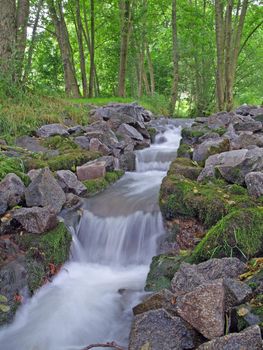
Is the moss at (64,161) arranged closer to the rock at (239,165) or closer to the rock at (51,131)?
the rock at (51,131)

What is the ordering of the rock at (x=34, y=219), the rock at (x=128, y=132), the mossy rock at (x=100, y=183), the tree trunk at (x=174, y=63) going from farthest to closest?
the tree trunk at (x=174, y=63) < the rock at (x=128, y=132) < the mossy rock at (x=100, y=183) < the rock at (x=34, y=219)

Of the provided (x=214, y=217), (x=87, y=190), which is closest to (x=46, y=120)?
(x=87, y=190)

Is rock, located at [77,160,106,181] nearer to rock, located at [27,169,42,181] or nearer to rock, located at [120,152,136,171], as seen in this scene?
rock, located at [27,169,42,181]

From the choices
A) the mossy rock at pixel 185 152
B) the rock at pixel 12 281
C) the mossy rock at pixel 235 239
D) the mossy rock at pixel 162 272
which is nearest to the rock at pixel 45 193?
the rock at pixel 12 281

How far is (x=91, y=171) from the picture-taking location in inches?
276

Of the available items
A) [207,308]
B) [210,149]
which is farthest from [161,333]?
[210,149]

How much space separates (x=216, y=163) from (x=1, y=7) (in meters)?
6.99

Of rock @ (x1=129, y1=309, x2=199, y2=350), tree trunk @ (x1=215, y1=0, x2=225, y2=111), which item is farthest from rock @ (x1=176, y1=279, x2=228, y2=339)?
tree trunk @ (x1=215, y1=0, x2=225, y2=111)

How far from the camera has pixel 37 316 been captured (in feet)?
13.4

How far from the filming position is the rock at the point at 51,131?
28.3 ft

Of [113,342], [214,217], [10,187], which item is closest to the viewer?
[113,342]

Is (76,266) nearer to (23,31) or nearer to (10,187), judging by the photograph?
(10,187)

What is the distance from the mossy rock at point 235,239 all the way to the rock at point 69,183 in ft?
8.65

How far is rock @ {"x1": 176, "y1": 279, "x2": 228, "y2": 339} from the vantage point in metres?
2.87
